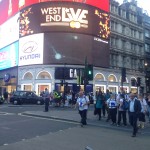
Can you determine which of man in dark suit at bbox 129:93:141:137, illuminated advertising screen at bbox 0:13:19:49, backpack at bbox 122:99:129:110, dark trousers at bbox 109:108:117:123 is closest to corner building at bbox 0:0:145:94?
illuminated advertising screen at bbox 0:13:19:49

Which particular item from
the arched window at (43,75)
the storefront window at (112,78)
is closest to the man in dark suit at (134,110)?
the arched window at (43,75)

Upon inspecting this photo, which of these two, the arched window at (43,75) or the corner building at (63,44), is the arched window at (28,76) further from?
the arched window at (43,75)

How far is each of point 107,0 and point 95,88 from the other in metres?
15.5

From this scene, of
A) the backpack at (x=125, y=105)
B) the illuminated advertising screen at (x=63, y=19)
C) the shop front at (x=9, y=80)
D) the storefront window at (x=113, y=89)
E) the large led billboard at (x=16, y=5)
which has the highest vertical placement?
the large led billboard at (x=16, y=5)

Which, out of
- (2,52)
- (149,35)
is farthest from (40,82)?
(149,35)

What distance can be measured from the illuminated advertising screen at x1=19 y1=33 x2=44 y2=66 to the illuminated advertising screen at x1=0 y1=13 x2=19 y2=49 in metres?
3.71

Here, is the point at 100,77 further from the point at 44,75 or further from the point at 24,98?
the point at 24,98

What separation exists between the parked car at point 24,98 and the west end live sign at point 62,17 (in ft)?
45.4

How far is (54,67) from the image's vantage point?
43438 millimetres

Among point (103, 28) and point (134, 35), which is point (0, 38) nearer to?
point (103, 28)

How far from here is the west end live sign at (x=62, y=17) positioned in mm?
44312

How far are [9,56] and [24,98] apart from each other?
67.4 ft

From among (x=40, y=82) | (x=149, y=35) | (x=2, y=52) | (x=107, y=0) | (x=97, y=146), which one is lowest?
(x=97, y=146)

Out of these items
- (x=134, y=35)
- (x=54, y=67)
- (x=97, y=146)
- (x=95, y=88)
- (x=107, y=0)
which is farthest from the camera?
(x=134, y=35)
